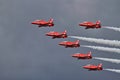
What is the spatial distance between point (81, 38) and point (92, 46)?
6.73m

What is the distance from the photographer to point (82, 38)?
199 m

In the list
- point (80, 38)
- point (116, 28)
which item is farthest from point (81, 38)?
point (116, 28)

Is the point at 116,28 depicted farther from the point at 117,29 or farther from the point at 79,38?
the point at 79,38

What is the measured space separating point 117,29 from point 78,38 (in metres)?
19.4

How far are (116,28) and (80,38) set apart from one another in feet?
58.9

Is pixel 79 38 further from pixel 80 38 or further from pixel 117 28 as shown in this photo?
pixel 117 28

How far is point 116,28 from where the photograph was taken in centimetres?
19700

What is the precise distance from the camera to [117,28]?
653 feet

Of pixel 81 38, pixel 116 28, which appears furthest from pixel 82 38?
pixel 116 28

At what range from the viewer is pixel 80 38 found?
198 metres

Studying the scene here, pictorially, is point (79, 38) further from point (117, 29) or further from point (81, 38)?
point (117, 29)

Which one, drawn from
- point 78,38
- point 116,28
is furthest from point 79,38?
Result: point 116,28

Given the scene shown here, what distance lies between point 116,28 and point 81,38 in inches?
690

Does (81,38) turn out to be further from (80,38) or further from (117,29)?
(117,29)
